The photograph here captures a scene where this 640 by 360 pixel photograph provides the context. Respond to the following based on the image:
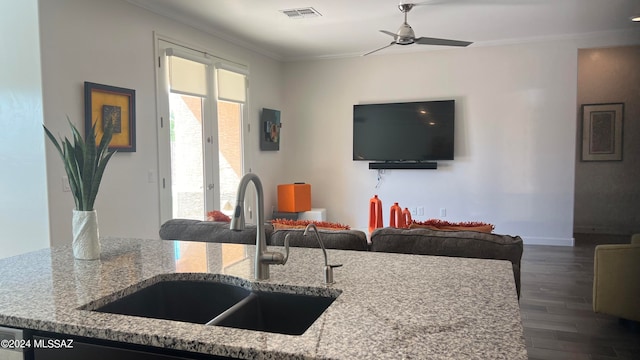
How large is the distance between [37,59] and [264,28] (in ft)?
9.06

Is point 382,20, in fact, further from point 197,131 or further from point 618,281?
point 618,281

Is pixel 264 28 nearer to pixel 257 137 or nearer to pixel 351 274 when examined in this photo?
pixel 257 137

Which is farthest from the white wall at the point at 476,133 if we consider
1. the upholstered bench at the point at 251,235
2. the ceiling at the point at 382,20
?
the upholstered bench at the point at 251,235

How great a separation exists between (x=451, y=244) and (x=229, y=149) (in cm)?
412

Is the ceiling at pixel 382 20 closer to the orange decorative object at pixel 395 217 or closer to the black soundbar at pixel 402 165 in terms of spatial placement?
the black soundbar at pixel 402 165

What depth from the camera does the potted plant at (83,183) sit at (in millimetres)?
1879

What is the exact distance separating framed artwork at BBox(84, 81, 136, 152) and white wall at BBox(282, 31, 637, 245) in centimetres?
355

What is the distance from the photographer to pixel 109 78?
13.7ft

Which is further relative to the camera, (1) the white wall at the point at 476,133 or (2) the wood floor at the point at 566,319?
(1) the white wall at the point at 476,133

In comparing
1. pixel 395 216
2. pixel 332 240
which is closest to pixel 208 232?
pixel 332 240

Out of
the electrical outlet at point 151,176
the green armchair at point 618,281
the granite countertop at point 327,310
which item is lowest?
the green armchair at point 618,281

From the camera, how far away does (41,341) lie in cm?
129

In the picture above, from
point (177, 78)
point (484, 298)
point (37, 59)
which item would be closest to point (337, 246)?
point (484, 298)

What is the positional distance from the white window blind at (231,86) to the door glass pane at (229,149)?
93 millimetres
